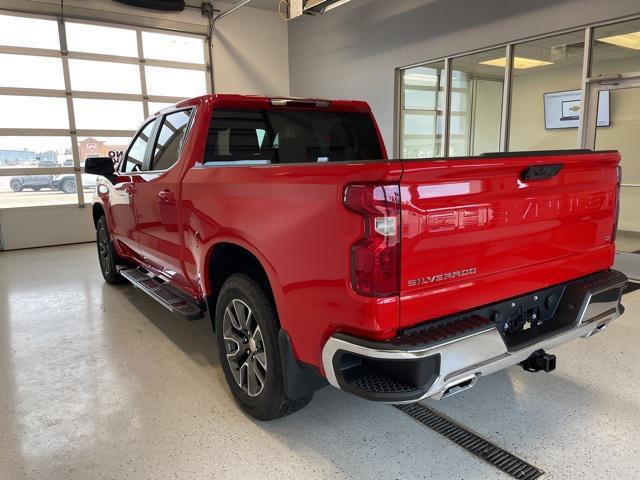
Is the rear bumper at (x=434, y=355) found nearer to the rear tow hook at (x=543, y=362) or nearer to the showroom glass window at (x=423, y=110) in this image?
the rear tow hook at (x=543, y=362)

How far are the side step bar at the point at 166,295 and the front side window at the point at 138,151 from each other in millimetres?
926

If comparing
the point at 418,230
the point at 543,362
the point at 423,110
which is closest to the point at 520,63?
the point at 423,110

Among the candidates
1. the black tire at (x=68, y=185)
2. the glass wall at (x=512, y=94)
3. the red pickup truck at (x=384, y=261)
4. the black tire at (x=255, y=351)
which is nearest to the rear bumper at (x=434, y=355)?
the red pickup truck at (x=384, y=261)

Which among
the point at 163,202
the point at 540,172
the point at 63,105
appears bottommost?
the point at 163,202

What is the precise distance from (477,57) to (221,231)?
600cm

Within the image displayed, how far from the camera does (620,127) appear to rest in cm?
551

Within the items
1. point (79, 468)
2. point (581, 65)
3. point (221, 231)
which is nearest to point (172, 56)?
point (581, 65)

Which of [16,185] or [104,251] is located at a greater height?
[16,185]

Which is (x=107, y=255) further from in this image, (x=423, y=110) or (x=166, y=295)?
(x=423, y=110)

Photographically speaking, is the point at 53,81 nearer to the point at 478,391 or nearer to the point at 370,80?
the point at 370,80

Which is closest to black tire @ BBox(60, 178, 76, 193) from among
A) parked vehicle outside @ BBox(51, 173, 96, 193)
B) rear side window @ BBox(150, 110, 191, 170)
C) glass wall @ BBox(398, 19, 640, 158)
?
parked vehicle outside @ BBox(51, 173, 96, 193)

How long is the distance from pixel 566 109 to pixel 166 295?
5.52 metres

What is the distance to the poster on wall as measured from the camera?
5559mm

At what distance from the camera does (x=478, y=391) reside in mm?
2646
